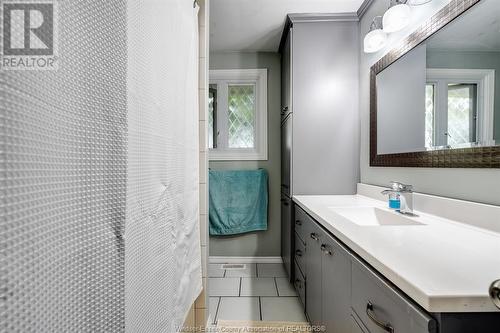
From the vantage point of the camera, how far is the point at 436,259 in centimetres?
64

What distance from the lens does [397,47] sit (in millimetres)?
1543

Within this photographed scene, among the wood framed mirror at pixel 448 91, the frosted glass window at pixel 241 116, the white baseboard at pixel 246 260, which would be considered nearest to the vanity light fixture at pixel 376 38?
the wood framed mirror at pixel 448 91

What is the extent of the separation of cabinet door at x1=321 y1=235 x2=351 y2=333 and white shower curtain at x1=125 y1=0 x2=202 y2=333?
0.63 metres

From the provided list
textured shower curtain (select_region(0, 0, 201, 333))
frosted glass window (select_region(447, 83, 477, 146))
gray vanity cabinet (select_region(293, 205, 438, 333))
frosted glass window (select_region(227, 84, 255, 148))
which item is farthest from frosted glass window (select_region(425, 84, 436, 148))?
frosted glass window (select_region(227, 84, 255, 148))

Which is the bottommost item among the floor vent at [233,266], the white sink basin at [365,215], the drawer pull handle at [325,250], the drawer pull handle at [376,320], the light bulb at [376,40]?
the floor vent at [233,266]

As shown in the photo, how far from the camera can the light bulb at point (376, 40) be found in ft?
5.37

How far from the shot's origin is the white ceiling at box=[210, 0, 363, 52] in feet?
6.35

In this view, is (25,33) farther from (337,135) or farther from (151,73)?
(337,135)

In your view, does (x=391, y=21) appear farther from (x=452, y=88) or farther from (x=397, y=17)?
(x=452, y=88)

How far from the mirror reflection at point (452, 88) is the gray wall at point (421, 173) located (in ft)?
0.42

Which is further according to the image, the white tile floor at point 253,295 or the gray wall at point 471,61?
the white tile floor at point 253,295

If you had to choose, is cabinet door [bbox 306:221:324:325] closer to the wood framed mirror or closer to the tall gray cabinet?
the tall gray cabinet

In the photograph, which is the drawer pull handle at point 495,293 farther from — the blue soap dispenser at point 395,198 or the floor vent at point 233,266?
the floor vent at point 233,266

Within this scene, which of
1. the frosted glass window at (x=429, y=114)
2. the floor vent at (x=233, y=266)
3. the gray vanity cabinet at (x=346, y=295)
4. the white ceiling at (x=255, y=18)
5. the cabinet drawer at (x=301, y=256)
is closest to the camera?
the gray vanity cabinet at (x=346, y=295)
